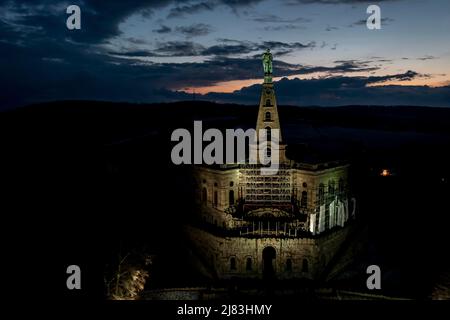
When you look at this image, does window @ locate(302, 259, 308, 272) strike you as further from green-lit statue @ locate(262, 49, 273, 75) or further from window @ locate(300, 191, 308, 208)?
green-lit statue @ locate(262, 49, 273, 75)

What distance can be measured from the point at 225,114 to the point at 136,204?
81003mm

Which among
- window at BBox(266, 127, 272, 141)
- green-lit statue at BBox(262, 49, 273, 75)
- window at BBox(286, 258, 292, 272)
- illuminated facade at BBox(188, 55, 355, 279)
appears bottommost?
window at BBox(286, 258, 292, 272)

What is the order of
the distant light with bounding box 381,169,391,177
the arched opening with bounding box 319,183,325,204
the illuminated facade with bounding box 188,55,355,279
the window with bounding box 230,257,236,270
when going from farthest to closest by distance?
1. the distant light with bounding box 381,169,391,177
2. the arched opening with bounding box 319,183,325,204
3. the window with bounding box 230,257,236,270
4. the illuminated facade with bounding box 188,55,355,279

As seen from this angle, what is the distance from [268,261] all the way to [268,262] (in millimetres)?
100

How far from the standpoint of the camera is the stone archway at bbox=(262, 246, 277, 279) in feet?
122

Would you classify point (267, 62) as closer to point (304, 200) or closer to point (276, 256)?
point (304, 200)

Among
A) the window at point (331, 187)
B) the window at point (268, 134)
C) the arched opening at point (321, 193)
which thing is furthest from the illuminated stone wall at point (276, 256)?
the window at point (268, 134)

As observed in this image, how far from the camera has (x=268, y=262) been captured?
37969 millimetres

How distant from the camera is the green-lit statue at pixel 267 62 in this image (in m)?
40.3

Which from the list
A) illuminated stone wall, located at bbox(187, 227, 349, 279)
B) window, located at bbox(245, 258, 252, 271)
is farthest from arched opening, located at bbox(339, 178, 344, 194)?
window, located at bbox(245, 258, 252, 271)

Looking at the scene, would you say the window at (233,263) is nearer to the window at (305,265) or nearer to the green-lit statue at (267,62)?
the window at (305,265)

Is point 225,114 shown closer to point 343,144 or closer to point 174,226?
point 343,144

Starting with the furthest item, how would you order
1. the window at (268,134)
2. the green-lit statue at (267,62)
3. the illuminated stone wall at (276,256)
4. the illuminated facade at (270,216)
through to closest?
the window at (268,134), the green-lit statue at (267,62), the illuminated facade at (270,216), the illuminated stone wall at (276,256)

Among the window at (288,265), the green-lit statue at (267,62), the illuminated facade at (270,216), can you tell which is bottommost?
the window at (288,265)
